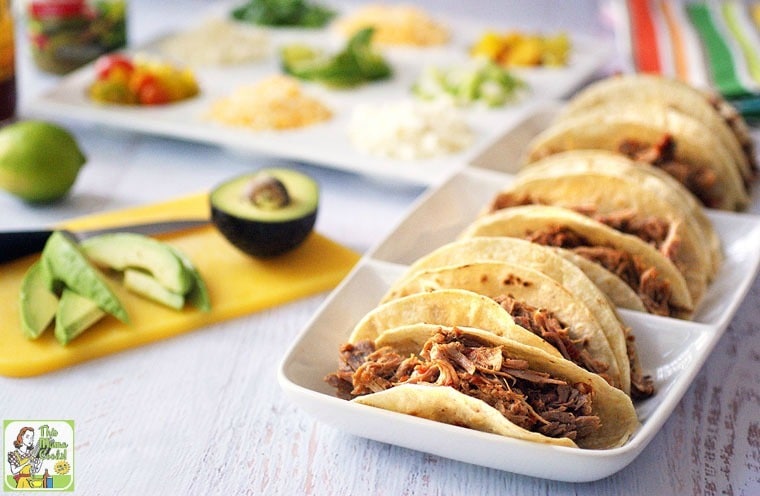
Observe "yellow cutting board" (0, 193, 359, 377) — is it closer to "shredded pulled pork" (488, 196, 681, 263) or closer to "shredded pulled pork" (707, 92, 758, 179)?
"shredded pulled pork" (488, 196, 681, 263)

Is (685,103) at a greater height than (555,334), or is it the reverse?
(555,334)

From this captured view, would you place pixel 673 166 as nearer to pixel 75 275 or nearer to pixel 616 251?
pixel 616 251

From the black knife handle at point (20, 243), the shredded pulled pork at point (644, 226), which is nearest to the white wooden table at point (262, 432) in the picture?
the shredded pulled pork at point (644, 226)

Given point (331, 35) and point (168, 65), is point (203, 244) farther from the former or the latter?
point (331, 35)

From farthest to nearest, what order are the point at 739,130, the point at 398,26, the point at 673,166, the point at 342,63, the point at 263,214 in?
the point at 398,26 → the point at 342,63 → the point at 739,130 → the point at 673,166 → the point at 263,214

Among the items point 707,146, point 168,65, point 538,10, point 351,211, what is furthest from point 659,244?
point 538,10

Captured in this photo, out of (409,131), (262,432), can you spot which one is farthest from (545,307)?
(409,131)

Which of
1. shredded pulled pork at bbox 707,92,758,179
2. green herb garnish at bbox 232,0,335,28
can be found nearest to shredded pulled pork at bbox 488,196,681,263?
shredded pulled pork at bbox 707,92,758,179

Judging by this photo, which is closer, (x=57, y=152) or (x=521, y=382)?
(x=521, y=382)
